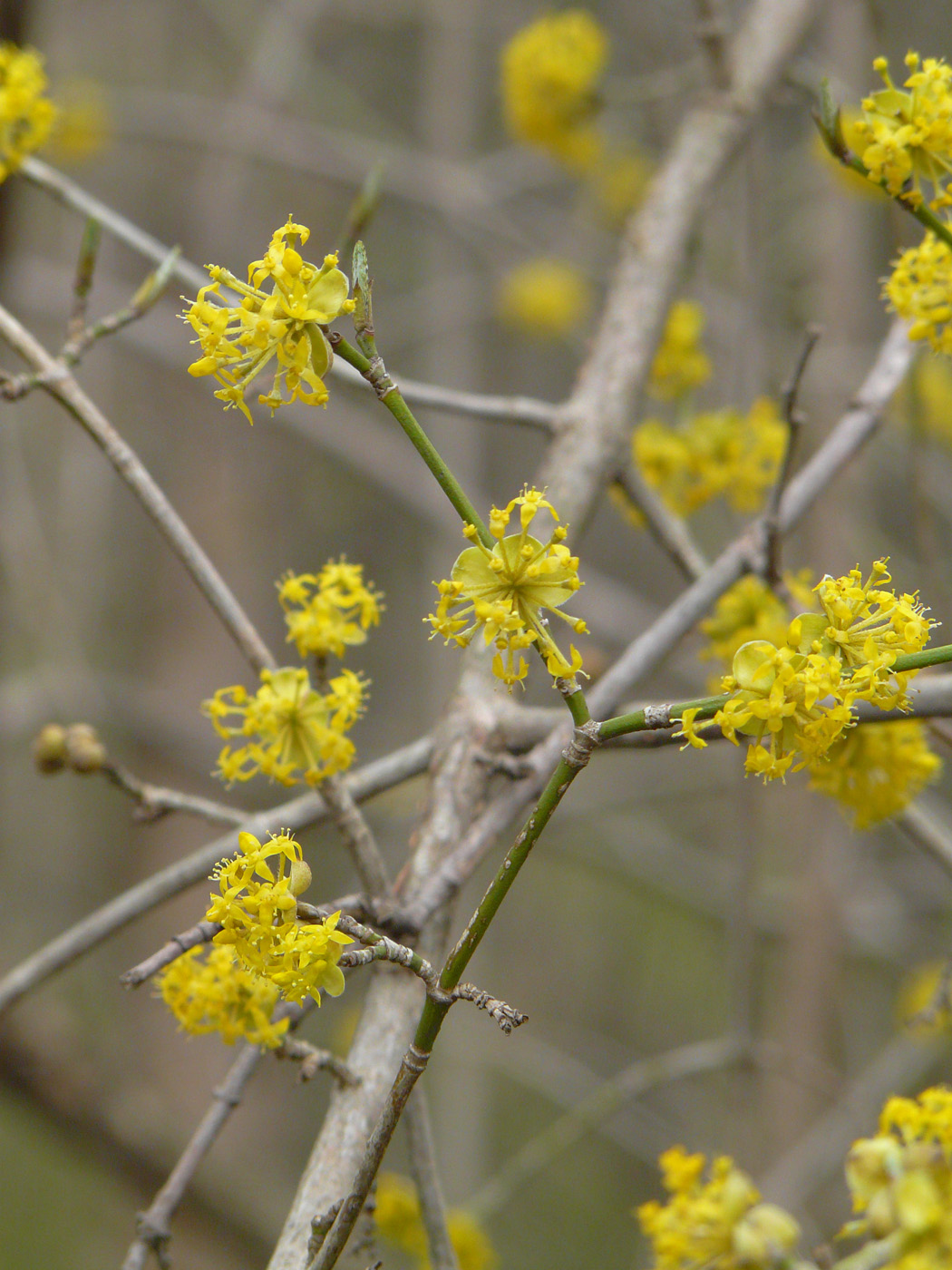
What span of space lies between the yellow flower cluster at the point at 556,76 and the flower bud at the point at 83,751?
7.93ft

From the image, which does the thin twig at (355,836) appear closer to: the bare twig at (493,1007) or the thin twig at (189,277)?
the bare twig at (493,1007)

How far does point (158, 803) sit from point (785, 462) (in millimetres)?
979

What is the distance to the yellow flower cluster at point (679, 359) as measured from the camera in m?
2.32

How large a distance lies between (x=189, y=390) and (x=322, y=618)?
16.3ft

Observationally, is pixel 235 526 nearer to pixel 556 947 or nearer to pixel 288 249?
pixel 556 947

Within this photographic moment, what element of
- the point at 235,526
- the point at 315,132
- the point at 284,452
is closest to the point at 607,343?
the point at 315,132

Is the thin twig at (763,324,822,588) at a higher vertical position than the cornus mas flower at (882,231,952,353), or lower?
lower

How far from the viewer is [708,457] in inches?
86.7

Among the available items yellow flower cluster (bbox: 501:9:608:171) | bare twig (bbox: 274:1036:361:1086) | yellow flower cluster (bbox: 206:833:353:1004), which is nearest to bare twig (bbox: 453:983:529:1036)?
yellow flower cluster (bbox: 206:833:353:1004)

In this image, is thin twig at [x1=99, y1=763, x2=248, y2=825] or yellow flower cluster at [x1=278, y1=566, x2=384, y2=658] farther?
thin twig at [x1=99, y1=763, x2=248, y2=825]

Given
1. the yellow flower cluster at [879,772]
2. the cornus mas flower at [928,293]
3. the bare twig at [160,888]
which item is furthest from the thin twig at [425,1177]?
the cornus mas flower at [928,293]

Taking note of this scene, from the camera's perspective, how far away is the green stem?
0.97 metres

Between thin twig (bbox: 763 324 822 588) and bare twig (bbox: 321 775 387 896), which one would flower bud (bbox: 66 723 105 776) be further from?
thin twig (bbox: 763 324 822 588)

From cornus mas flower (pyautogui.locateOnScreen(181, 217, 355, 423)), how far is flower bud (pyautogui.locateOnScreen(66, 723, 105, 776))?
690 mm
